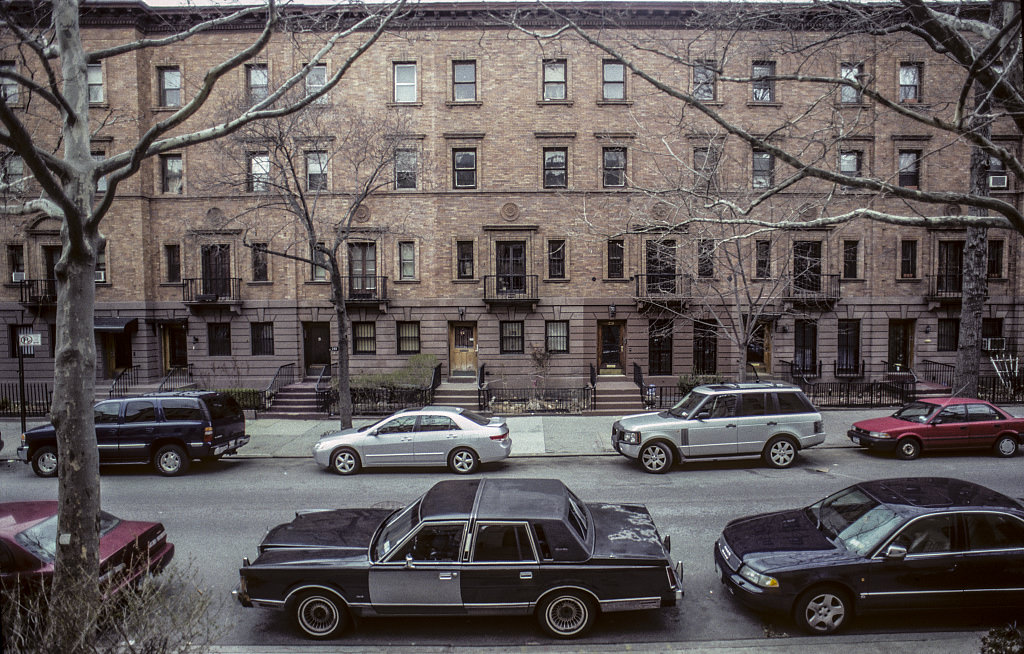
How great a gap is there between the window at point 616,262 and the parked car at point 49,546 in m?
18.7

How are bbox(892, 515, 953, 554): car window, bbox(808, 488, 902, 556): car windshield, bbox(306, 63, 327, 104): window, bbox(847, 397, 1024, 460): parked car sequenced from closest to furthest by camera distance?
1. bbox(892, 515, 953, 554): car window
2. bbox(808, 488, 902, 556): car windshield
3. bbox(847, 397, 1024, 460): parked car
4. bbox(306, 63, 327, 104): window

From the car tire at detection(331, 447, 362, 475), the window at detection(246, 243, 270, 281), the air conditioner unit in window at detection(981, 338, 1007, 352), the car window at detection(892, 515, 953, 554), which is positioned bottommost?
the car tire at detection(331, 447, 362, 475)

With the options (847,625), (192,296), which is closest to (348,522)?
(847,625)

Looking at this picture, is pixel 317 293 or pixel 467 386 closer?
pixel 467 386

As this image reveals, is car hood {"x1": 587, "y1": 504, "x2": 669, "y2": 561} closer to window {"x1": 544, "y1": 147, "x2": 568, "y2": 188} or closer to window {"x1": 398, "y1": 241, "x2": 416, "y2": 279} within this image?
window {"x1": 398, "y1": 241, "x2": 416, "y2": 279}

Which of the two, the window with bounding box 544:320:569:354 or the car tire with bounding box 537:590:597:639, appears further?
the window with bounding box 544:320:569:354

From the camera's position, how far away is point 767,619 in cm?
664

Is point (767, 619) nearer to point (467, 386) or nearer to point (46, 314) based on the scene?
point (467, 386)

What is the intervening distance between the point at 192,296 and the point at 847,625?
24.3m

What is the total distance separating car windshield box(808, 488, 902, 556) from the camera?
651cm

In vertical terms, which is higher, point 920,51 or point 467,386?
point 920,51

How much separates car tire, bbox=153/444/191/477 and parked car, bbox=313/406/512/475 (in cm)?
293

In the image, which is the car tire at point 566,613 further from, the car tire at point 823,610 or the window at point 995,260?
the window at point 995,260

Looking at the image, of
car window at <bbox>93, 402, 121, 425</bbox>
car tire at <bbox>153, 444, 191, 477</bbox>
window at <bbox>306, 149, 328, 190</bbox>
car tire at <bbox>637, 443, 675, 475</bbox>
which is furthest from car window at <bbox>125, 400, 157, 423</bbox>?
window at <bbox>306, 149, 328, 190</bbox>
